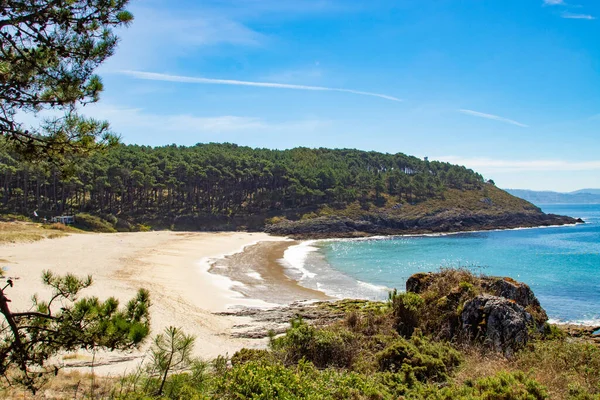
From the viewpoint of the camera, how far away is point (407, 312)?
10719mm

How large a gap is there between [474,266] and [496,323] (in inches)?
1249

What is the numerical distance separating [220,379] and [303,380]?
4.61 feet

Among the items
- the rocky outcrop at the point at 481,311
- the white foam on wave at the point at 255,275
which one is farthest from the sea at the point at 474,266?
the rocky outcrop at the point at 481,311

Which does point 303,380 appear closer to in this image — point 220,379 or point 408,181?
point 220,379

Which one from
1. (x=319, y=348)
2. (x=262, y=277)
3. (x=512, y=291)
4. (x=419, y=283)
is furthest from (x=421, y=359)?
(x=262, y=277)

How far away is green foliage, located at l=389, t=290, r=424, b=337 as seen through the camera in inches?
414

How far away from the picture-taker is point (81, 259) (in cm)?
3002

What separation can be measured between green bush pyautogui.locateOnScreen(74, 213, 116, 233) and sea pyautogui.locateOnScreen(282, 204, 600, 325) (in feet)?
94.5

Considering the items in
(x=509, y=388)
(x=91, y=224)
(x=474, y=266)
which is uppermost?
(x=509, y=388)

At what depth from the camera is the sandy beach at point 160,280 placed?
15.3 metres

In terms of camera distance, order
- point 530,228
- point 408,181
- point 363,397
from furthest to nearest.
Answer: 1. point 408,181
2. point 530,228
3. point 363,397

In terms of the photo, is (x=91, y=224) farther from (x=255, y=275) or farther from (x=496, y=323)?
(x=496, y=323)

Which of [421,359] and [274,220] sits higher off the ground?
[421,359]

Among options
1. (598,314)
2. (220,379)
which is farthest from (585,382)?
(598,314)
